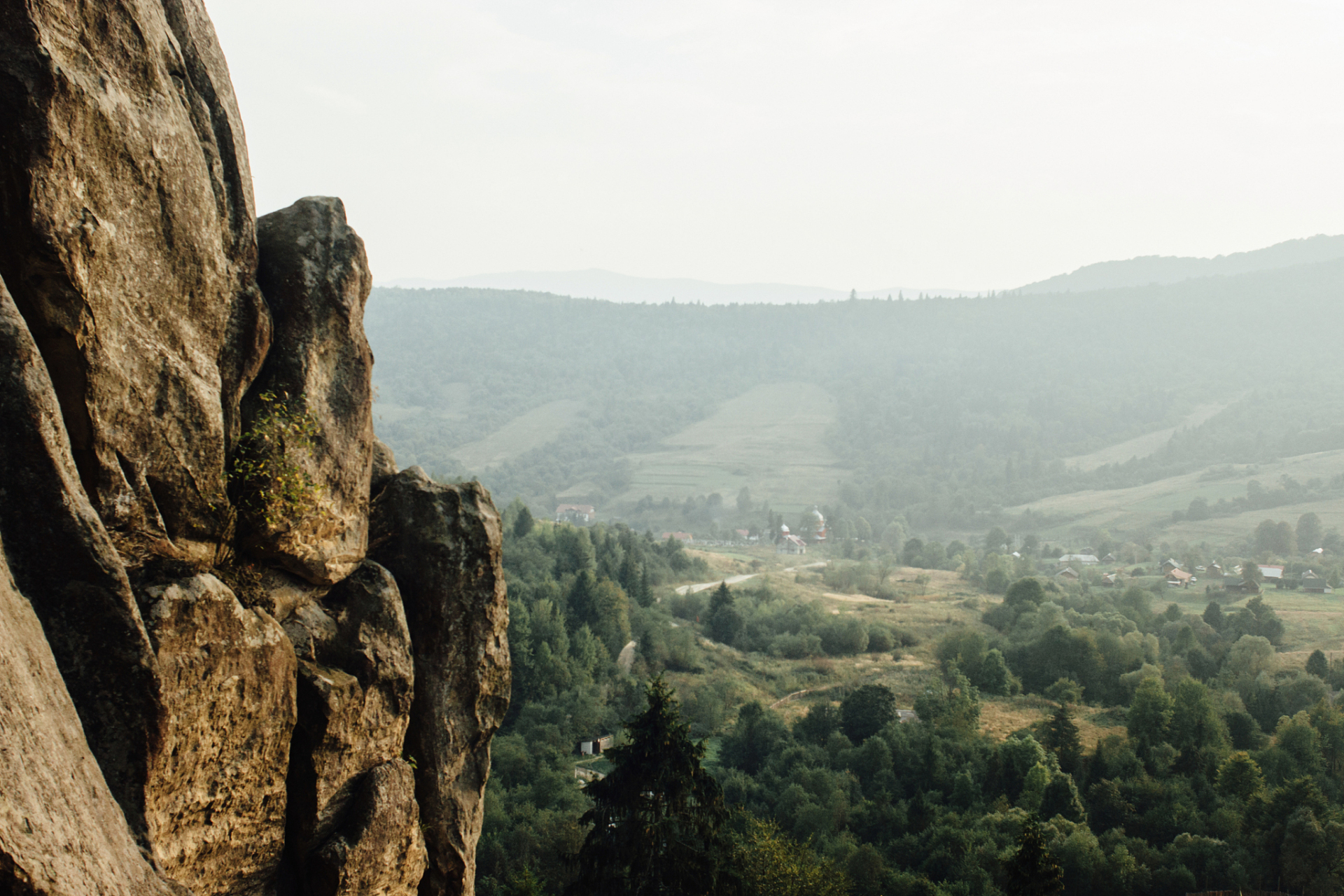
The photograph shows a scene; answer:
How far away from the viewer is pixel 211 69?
976 cm

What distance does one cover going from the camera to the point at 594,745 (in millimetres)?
60000

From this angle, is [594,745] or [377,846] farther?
[594,745]

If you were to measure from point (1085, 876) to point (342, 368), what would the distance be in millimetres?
38877

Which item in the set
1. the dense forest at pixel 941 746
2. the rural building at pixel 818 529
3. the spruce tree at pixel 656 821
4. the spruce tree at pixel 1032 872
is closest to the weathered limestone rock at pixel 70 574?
the spruce tree at pixel 656 821

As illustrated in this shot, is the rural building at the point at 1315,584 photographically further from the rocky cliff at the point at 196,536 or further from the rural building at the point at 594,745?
the rocky cliff at the point at 196,536

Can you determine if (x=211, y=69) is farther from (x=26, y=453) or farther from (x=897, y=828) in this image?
(x=897, y=828)

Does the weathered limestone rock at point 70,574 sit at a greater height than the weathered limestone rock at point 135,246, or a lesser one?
lesser

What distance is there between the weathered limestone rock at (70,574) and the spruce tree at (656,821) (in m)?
14.1

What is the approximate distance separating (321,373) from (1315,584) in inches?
5308

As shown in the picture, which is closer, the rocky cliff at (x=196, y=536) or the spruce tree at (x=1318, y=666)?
the rocky cliff at (x=196, y=536)

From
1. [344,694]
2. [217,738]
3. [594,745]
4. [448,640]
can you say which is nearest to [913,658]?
[594,745]

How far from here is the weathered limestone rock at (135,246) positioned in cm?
737

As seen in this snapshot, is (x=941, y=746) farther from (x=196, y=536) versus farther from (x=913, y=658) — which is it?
(x=196, y=536)

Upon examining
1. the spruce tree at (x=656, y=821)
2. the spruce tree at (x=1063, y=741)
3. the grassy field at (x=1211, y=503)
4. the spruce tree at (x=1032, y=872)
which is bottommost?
the grassy field at (x=1211, y=503)
